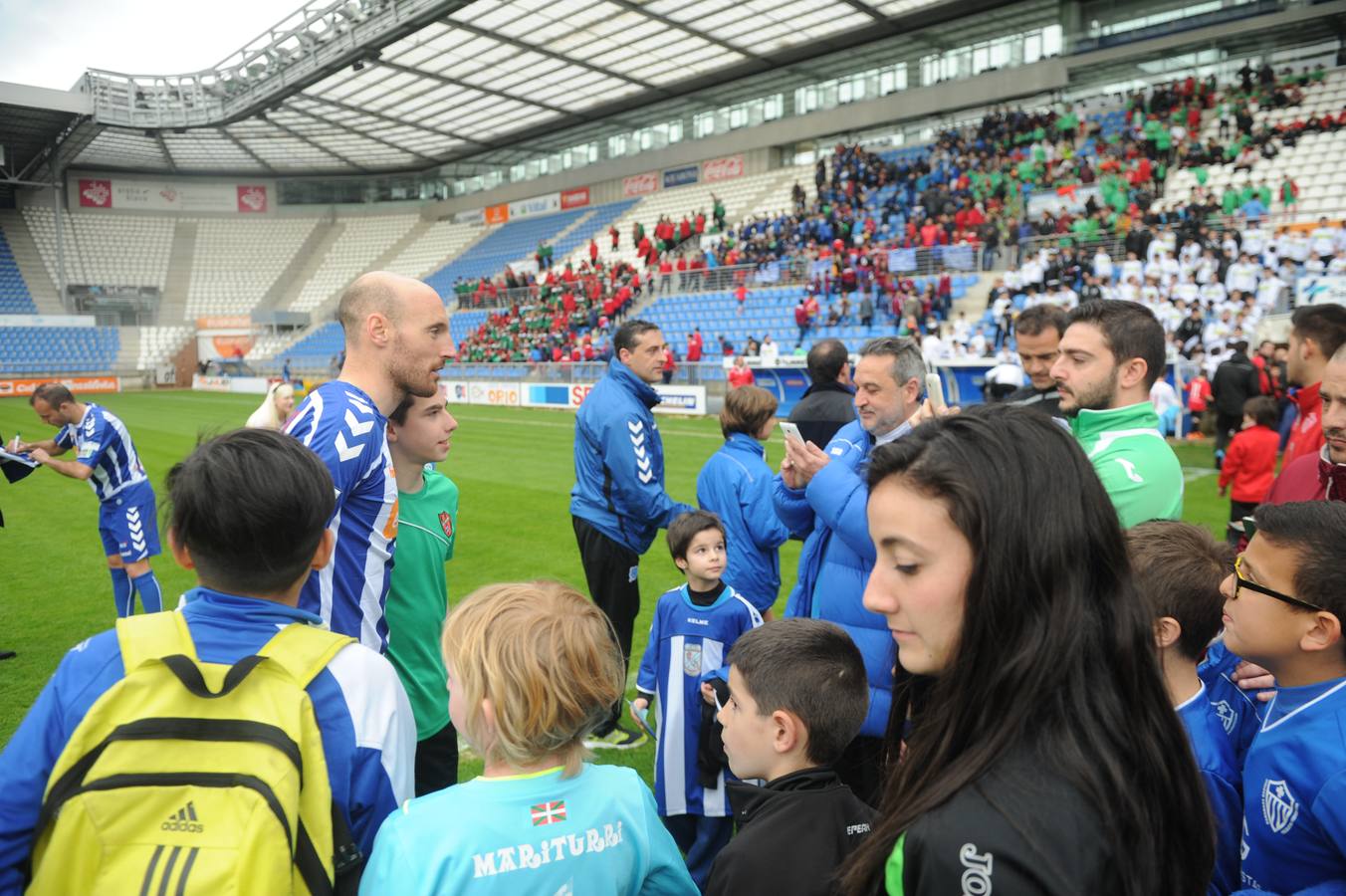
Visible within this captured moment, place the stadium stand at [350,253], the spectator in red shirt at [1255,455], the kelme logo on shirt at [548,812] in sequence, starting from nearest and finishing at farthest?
the kelme logo on shirt at [548,812]
the spectator in red shirt at [1255,455]
the stadium stand at [350,253]

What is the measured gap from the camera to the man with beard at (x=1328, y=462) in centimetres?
314

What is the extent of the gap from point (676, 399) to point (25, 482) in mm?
14906

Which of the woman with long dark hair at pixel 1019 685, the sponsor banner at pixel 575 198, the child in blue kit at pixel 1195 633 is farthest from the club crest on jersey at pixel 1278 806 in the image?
the sponsor banner at pixel 575 198

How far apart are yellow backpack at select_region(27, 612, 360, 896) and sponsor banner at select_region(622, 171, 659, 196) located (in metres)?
45.6

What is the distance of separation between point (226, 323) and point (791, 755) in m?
58.2

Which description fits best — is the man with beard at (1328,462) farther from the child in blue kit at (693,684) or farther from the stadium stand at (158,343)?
the stadium stand at (158,343)

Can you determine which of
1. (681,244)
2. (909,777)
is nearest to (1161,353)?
(909,777)

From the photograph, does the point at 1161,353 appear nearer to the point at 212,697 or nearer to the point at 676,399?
the point at 212,697

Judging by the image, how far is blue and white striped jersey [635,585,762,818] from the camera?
343 centimetres

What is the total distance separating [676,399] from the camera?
24.0 meters

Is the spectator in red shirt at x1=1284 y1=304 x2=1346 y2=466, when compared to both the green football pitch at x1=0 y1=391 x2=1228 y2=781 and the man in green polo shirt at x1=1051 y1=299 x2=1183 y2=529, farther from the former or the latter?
the green football pitch at x1=0 y1=391 x2=1228 y2=781

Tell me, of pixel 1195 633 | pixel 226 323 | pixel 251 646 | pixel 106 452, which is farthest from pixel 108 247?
pixel 1195 633

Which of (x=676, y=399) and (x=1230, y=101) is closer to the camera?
(x=676, y=399)

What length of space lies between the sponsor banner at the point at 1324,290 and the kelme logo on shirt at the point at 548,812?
60.5 feet
